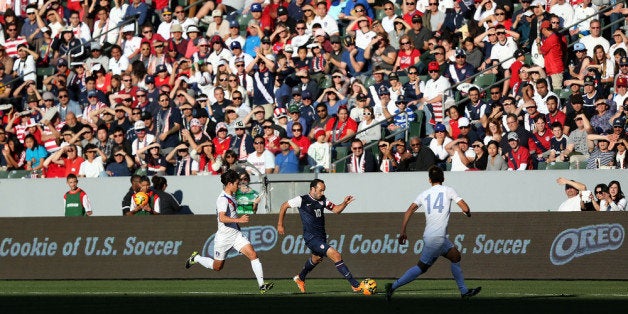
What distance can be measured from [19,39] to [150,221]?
1120 cm

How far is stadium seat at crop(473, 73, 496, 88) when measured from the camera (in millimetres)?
26281

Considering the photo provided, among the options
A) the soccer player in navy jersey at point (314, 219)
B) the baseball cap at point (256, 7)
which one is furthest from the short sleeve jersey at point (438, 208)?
the baseball cap at point (256, 7)

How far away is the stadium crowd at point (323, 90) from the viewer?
24.4 m

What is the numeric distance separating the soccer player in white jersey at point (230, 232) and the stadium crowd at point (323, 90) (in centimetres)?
589

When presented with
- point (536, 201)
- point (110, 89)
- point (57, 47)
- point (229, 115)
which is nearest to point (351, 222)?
point (536, 201)

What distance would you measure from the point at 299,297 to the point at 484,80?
9.42 metres

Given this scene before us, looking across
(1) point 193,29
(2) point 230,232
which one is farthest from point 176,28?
(2) point 230,232

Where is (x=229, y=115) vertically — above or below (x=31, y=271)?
above

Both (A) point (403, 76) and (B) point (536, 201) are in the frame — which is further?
(A) point (403, 76)

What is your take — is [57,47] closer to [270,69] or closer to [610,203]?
[270,69]

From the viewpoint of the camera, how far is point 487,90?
85.6ft

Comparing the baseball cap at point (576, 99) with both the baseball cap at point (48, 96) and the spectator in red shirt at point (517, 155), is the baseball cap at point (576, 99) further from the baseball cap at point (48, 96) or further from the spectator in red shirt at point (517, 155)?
the baseball cap at point (48, 96)

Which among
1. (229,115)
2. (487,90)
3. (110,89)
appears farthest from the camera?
(110,89)

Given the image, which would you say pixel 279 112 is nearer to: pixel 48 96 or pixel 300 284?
pixel 48 96
